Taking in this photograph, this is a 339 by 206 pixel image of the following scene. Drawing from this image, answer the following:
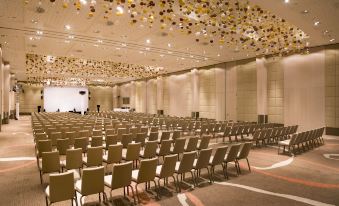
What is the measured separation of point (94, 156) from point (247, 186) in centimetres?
346

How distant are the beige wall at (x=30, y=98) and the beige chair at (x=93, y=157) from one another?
37209 millimetres

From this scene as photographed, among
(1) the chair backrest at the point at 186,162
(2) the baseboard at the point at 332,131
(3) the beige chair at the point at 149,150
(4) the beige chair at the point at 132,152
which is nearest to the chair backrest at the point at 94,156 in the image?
(4) the beige chair at the point at 132,152

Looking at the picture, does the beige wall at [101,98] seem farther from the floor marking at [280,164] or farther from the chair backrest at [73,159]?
the chair backrest at [73,159]

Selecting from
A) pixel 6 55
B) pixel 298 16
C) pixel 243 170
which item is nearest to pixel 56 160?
pixel 243 170

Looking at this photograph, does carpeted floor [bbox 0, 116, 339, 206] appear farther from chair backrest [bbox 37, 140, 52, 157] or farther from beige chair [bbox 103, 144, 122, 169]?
beige chair [bbox 103, 144, 122, 169]

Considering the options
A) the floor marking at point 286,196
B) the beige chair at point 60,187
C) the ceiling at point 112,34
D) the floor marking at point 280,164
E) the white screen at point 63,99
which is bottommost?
the floor marking at point 286,196

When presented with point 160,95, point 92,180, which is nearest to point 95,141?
point 92,180

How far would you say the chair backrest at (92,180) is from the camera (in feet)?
13.2

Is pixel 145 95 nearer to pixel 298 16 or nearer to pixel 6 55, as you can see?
pixel 6 55

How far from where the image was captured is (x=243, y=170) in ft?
22.5

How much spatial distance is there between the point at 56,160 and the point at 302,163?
22.1ft

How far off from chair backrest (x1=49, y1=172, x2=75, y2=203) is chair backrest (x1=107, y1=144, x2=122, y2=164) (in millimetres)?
2429

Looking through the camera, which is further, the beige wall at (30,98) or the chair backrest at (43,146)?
the beige wall at (30,98)

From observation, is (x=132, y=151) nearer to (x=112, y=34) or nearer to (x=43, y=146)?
(x=43, y=146)
